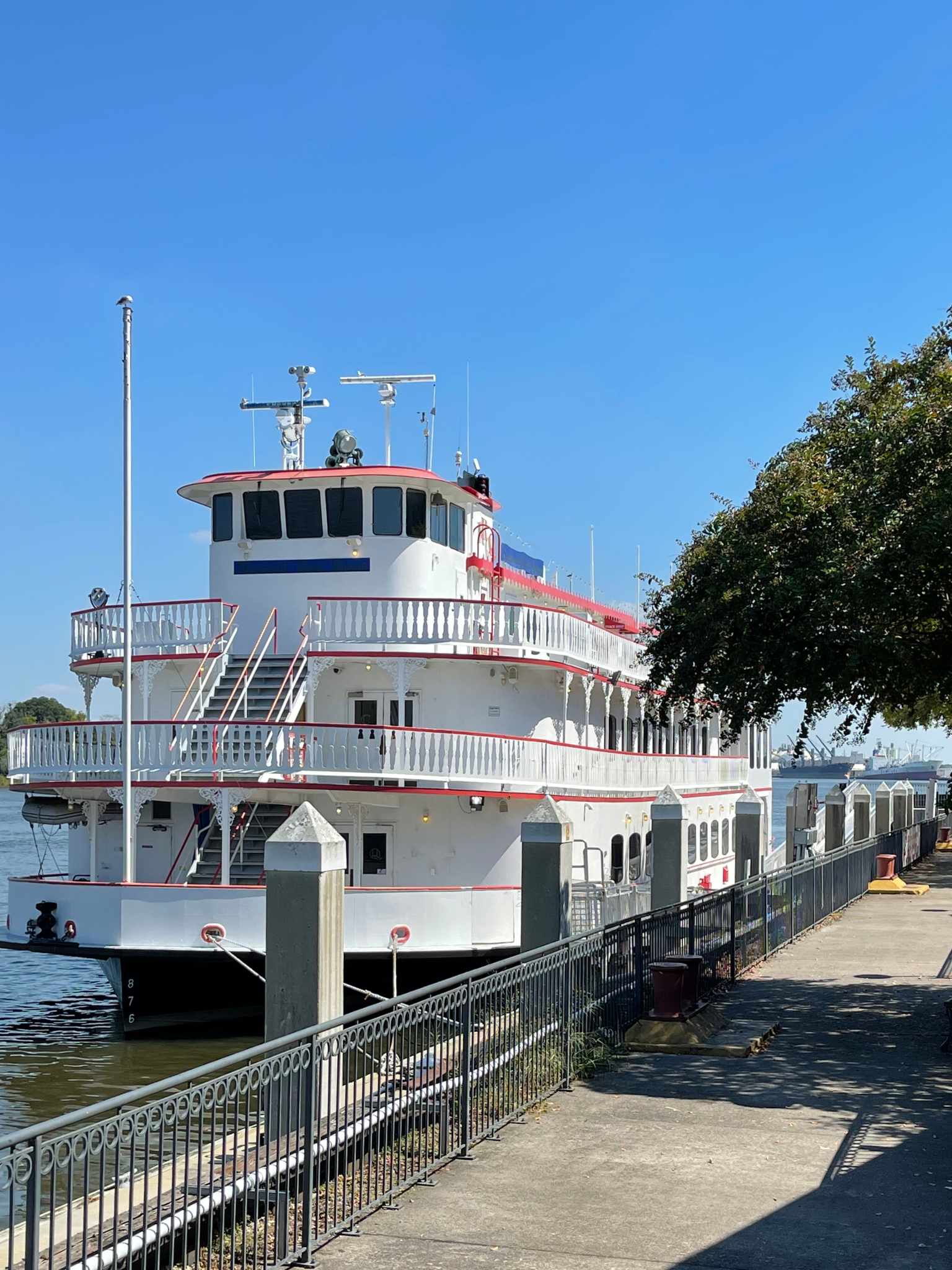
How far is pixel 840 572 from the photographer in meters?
12.4

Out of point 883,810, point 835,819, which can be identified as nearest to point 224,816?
point 835,819

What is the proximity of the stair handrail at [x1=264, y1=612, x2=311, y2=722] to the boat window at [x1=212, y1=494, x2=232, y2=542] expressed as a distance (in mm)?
2567

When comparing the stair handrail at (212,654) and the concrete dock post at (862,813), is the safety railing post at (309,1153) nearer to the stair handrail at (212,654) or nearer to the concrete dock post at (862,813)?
the stair handrail at (212,654)

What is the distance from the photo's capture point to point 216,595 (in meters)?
23.5

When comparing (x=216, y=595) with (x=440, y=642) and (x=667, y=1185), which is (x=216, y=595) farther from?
(x=667, y=1185)

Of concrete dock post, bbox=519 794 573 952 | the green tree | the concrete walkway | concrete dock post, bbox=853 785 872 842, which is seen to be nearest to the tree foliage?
concrete dock post, bbox=519 794 573 952

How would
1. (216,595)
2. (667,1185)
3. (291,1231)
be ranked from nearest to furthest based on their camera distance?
(291,1231)
(667,1185)
(216,595)

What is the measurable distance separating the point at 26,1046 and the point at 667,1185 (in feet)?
48.6

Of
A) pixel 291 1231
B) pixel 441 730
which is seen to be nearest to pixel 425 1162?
pixel 291 1231

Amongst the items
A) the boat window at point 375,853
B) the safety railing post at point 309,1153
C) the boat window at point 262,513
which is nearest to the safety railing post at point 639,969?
the safety railing post at point 309,1153

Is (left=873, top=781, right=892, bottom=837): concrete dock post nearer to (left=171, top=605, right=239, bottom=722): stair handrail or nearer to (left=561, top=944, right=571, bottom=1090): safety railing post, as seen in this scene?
(left=171, top=605, right=239, bottom=722): stair handrail

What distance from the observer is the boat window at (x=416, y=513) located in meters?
23.0

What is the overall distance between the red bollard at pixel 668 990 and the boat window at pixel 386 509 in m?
11.3

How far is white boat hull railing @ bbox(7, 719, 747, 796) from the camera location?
63.3 feet
